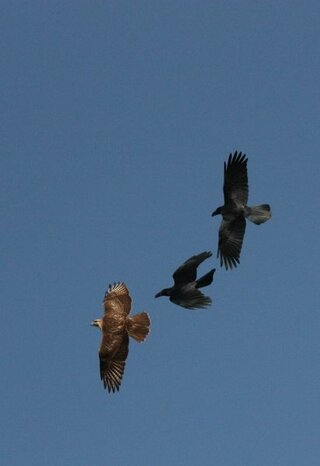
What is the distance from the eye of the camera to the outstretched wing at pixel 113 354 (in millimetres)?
24562

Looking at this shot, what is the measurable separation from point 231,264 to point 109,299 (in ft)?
11.9

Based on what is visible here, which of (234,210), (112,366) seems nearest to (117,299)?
(112,366)

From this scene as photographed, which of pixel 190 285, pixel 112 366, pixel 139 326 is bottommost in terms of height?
pixel 112 366

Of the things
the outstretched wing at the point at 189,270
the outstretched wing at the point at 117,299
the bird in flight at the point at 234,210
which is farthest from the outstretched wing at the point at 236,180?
the outstretched wing at the point at 117,299

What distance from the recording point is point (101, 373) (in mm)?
Answer: 24719

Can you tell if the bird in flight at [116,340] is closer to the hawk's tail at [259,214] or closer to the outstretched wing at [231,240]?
the outstretched wing at [231,240]

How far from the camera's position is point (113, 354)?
80.9ft

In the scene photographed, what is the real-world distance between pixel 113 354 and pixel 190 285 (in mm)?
2824

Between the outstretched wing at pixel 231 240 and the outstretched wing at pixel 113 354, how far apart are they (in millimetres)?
3375

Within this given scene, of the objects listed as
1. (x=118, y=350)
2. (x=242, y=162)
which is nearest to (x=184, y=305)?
(x=118, y=350)

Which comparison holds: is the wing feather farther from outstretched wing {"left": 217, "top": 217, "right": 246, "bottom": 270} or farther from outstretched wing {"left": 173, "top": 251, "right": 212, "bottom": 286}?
outstretched wing {"left": 217, "top": 217, "right": 246, "bottom": 270}

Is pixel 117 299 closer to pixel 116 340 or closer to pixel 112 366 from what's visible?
pixel 116 340

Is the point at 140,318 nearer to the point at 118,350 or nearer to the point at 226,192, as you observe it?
the point at 118,350

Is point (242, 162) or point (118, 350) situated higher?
point (242, 162)
